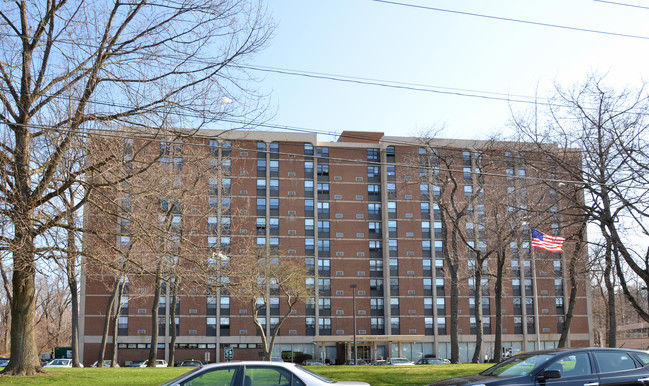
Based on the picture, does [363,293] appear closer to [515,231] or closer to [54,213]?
[515,231]

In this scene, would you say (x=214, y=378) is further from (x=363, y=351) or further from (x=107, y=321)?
(x=363, y=351)

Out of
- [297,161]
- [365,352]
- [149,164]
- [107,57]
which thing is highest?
[297,161]

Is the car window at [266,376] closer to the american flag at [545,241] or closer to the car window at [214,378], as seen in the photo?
the car window at [214,378]

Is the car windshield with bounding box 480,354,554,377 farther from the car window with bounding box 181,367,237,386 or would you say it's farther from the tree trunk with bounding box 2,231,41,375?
the tree trunk with bounding box 2,231,41,375

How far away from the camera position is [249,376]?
995 centimetres

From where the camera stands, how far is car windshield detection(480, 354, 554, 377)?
11.5 metres

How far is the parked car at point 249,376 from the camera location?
987cm

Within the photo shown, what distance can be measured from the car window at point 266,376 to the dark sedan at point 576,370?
3.44 meters

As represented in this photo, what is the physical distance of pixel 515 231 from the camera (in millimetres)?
32125

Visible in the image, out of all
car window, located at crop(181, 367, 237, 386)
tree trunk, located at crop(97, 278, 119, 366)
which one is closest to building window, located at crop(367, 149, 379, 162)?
tree trunk, located at crop(97, 278, 119, 366)

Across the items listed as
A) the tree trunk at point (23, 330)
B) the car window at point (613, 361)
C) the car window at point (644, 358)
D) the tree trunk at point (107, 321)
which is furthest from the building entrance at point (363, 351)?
the car window at point (613, 361)

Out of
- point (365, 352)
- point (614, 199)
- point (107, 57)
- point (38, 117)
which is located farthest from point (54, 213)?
point (365, 352)

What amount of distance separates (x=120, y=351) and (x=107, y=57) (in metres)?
54.1

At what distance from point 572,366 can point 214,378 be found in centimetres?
654
